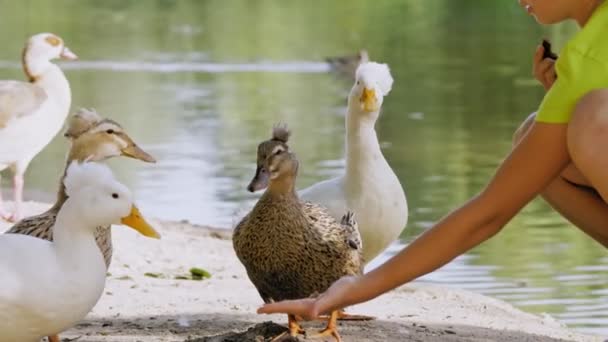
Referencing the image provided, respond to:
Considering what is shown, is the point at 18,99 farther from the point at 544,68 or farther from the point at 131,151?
the point at 544,68

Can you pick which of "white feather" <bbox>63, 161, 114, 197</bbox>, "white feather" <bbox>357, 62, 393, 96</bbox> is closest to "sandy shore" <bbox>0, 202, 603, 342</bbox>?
"white feather" <bbox>63, 161, 114, 197</bbox>

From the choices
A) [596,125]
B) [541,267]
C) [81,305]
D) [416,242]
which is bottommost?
[541,267]

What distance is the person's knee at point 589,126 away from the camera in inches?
Answer: 138

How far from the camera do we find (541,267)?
887 centimetres

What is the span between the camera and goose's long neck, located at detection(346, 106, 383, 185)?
259 inches

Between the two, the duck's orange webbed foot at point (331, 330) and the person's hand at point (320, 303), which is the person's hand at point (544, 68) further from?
the person's hand at point (320, 303)

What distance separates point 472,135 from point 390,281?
37.4 ft

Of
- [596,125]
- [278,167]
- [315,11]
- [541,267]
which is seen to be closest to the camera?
[596,125]

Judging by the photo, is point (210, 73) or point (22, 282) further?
point (210, 73)

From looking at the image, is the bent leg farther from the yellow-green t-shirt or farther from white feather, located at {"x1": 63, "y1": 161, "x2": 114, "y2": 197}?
white feather, located at {"x1": 63, "y1": 161, "x2": 114, "y2": 197}

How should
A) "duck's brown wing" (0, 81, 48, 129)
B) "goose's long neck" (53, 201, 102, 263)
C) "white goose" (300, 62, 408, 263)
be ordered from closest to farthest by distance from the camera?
1. "goose's long neck" (53, 201, 102, 263)
2. "white goose" (300, 62, 408, 263)
3. "duck's brown wing" (0, 81, 48, 129)

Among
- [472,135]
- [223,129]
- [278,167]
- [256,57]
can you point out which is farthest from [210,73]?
[278,167]

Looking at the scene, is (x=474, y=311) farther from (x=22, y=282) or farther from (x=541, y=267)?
(x=22, y=282)

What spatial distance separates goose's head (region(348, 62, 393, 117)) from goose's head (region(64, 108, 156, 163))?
48.1 inches
